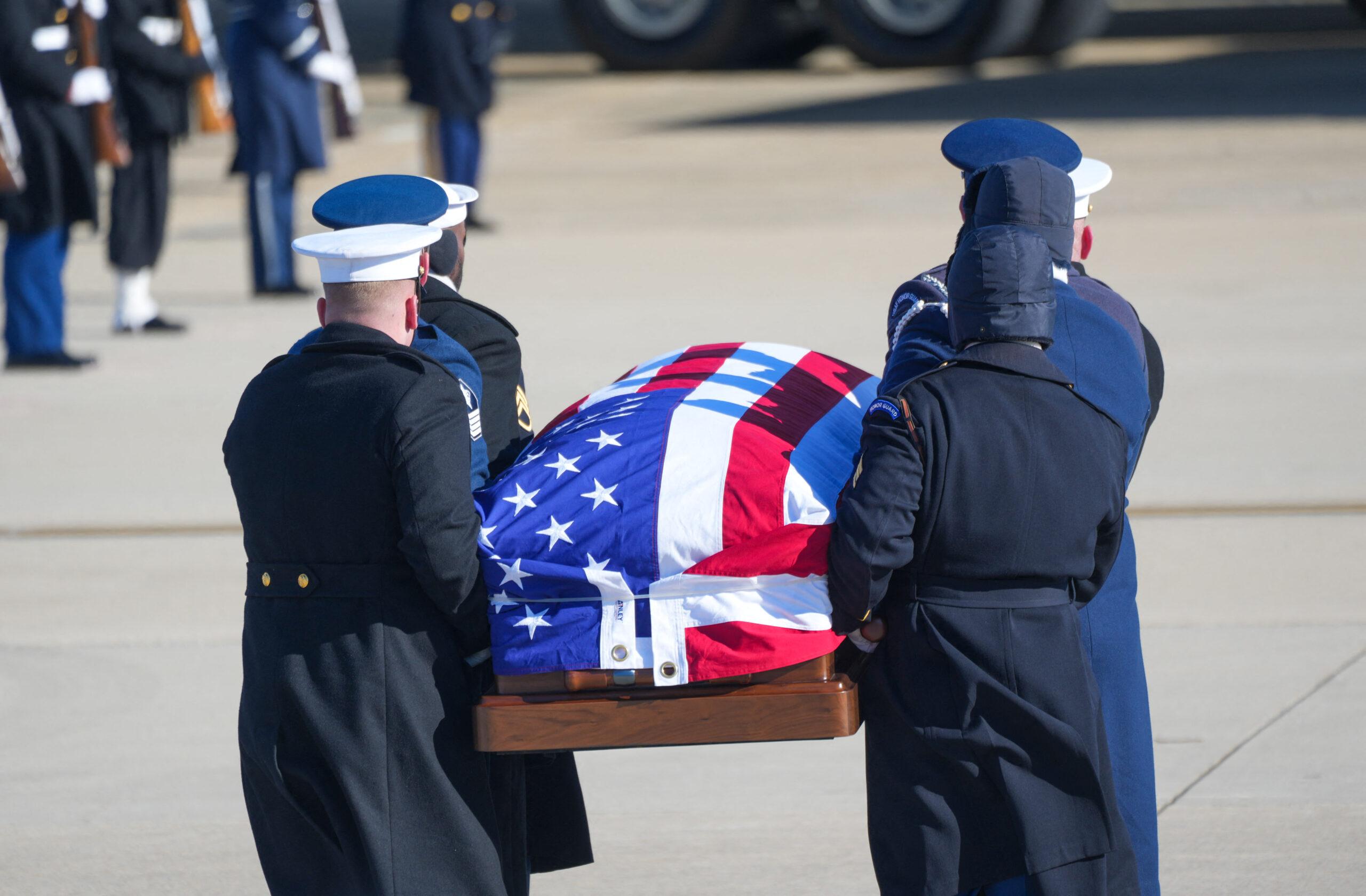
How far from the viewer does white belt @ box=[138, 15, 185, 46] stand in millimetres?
8953

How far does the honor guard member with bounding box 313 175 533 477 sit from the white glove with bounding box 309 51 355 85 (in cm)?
682

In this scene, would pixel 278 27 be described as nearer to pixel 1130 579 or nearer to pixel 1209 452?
pixel 1209 452

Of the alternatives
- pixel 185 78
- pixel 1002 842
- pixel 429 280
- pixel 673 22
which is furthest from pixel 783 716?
pixel 673 22

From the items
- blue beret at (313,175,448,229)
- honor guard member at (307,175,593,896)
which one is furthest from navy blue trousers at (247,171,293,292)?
blue beret at (313,175,448,229)

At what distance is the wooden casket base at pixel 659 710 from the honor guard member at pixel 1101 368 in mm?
549

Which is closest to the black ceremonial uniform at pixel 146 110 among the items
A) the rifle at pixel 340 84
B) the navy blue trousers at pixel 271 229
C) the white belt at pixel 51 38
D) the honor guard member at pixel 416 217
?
the white belt at pixel 51 38

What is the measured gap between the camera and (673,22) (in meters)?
19.7

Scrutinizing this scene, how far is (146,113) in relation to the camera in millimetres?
9047

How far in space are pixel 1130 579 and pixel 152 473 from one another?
4.88 m

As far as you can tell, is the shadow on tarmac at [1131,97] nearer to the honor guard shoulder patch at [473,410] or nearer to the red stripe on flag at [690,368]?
the red stripe on flag at [690,368]

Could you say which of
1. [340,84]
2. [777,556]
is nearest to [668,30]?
[340,84]

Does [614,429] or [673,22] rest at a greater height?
[614,429]

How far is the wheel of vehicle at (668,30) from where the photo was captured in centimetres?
1959

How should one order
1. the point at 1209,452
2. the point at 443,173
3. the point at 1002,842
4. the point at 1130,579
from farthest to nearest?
the point at 443,173 < the point at 1209,452 < the point at 1130,579 < the point at 1002,842
